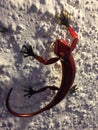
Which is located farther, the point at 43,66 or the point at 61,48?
the point at 43,66

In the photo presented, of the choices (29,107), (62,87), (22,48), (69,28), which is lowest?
(29,107)

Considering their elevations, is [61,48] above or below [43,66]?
above

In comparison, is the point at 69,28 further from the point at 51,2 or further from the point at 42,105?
the point at 42,105

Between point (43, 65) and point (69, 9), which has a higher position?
point (69, 9)

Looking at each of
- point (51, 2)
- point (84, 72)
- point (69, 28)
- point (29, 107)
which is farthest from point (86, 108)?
point (51, 2)
